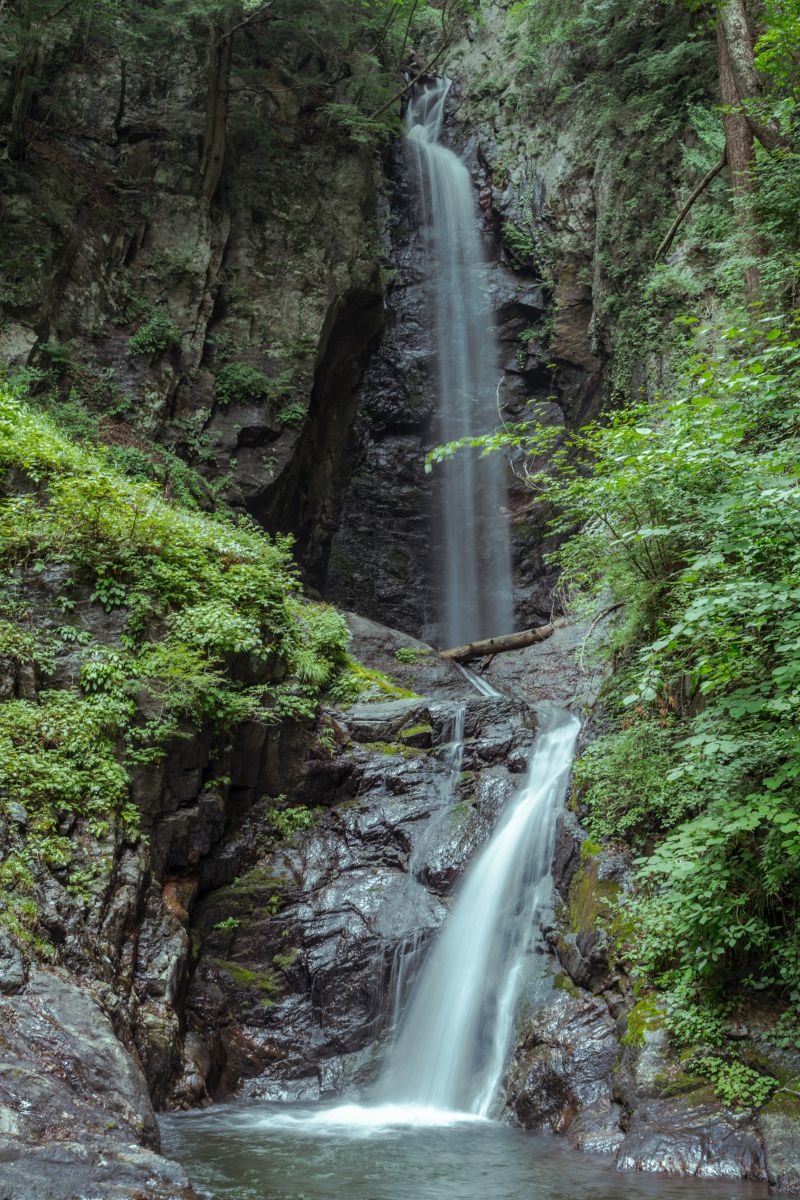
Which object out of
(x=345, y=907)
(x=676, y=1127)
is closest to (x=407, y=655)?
(x=345, y=907)

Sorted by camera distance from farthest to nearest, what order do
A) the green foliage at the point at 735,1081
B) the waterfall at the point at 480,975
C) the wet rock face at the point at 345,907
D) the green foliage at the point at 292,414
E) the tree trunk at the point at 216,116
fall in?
the tree trunk at the point at 216,116 < the green foliage at the point at 292,414 < the wet rock face at the point at 345,907 < the waterfall at the point at 480,975 < the green foliage at the point at 735,1081

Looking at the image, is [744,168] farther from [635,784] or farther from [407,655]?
[407,655]

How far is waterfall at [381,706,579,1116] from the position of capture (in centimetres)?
778

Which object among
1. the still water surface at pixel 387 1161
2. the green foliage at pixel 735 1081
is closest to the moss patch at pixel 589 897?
the green foliage at pixel 735 1081

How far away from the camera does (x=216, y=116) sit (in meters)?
18.7

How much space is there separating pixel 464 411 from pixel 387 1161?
20.7 metres

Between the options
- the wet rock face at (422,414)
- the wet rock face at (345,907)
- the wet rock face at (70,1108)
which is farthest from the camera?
the wet rock face at (422,414)

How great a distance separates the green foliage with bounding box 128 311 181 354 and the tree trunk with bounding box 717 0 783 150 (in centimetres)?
1109

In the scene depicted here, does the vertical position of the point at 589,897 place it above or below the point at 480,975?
above

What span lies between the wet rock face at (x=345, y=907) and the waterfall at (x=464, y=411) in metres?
11.3

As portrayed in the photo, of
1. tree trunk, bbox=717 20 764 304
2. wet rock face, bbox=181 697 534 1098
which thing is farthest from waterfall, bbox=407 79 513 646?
tree trunk, bbox=717 20 764 304

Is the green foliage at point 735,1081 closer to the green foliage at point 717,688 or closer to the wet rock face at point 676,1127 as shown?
the wet rock face at point 676,1127

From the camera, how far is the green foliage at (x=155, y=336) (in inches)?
661

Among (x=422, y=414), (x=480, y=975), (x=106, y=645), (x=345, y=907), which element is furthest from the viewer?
(x=422, y=414)
